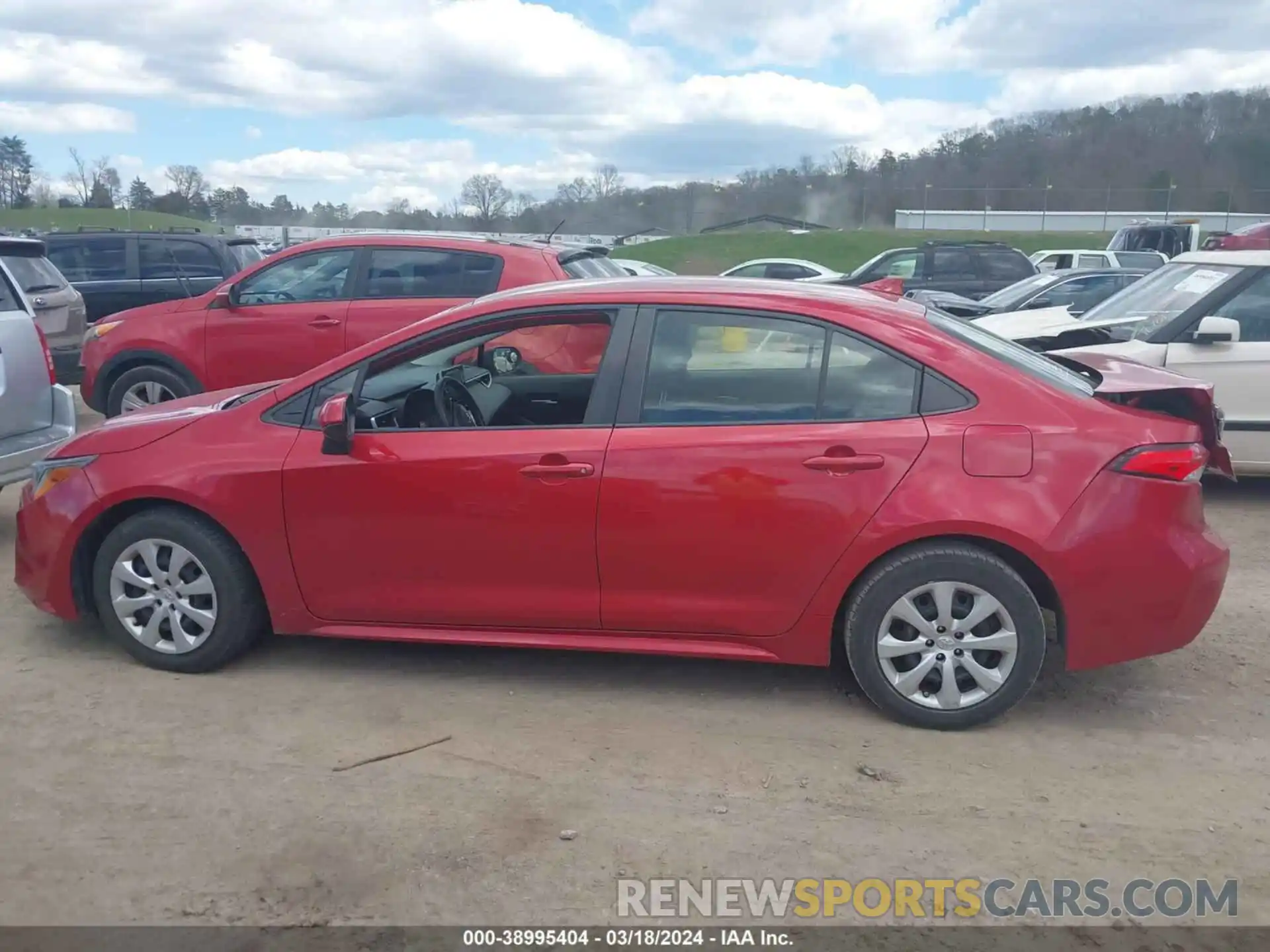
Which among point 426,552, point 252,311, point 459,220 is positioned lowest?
point 426,552

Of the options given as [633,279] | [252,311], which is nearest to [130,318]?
[252,311]

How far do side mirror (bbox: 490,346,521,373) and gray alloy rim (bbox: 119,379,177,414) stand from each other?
4.65 m

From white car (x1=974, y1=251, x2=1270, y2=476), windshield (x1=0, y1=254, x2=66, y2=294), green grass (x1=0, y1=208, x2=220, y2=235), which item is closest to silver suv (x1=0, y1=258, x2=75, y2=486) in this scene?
windshield (x1=0, y1=254, x2=66, y2=294)

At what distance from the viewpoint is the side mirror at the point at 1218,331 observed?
703 centimetres

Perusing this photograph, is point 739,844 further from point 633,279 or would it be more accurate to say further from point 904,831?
point 633,279

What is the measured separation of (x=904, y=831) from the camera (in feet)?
11.2

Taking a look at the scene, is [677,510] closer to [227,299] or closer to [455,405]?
[455,405]

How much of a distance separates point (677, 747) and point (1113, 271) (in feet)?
45.8

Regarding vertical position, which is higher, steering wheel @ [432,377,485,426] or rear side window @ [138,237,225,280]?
rear side window @ [138,237,225,280]

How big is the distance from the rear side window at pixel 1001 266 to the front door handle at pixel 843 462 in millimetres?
15854

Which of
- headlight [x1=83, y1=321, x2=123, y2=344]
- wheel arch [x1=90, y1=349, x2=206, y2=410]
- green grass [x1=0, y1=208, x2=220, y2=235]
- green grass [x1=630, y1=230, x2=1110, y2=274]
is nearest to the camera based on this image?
wheel arch [x1=90, y1=349, x2=206, y2=410]

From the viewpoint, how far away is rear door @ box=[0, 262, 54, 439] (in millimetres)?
6375

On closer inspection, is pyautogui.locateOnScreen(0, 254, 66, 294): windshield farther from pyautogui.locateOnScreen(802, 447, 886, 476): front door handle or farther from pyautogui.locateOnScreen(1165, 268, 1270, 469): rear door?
pyautogui.locateOnScreen(1165, 268, 1270, 469): rear door

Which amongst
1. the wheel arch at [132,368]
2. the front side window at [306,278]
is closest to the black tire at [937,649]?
the front side window at [306,278]
